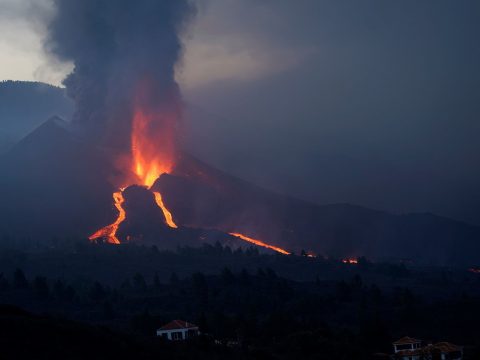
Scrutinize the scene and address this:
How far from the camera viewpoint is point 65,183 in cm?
17562

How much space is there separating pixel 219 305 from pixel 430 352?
121 ft

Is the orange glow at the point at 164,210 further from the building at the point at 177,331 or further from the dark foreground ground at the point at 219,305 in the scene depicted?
the building at the point at 177,331

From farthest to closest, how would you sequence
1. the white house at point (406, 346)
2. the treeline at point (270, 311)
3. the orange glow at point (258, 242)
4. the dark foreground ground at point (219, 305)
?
the orange glow at point (258, 242), the treeline at point (270, 311), the white house at point (406, 346), the dark foreground ground at point (219, 305)

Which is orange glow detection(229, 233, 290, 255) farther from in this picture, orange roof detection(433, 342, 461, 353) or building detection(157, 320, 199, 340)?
orange roof detection(433, 342, 461, 353)

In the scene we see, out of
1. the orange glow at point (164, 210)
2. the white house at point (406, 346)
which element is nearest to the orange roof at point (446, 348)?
the white house at point (406, 346)

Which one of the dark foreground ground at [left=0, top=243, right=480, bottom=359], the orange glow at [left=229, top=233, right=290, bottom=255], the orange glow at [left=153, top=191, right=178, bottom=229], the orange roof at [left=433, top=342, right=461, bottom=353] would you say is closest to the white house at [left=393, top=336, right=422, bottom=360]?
the dark foreground ground at [left=0, top=243, right=480, bottom=359]

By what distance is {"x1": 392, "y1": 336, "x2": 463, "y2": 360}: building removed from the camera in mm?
61306

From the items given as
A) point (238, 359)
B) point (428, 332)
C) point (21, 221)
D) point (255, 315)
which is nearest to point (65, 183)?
point (21, 221)

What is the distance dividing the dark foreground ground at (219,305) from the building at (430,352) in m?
0.84

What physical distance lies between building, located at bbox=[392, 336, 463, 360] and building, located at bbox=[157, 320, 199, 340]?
1433 centimetres

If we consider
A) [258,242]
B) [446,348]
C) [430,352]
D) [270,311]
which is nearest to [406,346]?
[446,348]

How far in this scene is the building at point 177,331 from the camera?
A: 68.1m

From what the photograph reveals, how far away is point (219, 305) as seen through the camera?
316ft

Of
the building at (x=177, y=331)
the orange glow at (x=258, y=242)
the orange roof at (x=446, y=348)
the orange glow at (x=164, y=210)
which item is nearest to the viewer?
the orange roof at (x=446, y=348)
